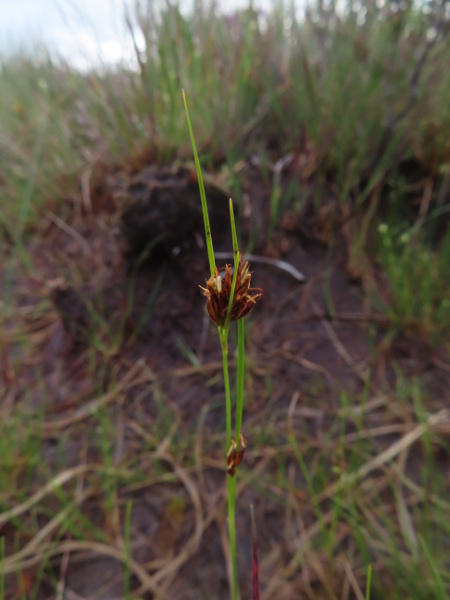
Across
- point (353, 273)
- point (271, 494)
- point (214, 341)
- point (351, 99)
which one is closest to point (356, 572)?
point (271, 494)

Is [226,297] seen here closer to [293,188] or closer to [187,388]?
[187,388]

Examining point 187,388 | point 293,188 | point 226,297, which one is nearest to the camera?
point 226,297

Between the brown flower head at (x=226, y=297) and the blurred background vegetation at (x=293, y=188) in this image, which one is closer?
the brown flower head at (x=226, y=297)

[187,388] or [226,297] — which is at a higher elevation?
[226,297]

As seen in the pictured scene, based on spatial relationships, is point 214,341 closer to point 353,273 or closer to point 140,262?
point 140,262

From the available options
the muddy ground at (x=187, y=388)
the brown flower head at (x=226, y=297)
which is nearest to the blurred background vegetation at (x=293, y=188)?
the muddy ground at (x=187, y=388)

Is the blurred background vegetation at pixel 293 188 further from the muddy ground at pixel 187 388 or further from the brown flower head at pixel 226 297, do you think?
the brown flower head at pixel 226 297

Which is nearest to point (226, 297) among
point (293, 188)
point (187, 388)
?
point (187, 388)

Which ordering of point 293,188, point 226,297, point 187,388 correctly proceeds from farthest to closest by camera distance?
point 293,188
point 187,388
point 226,297
